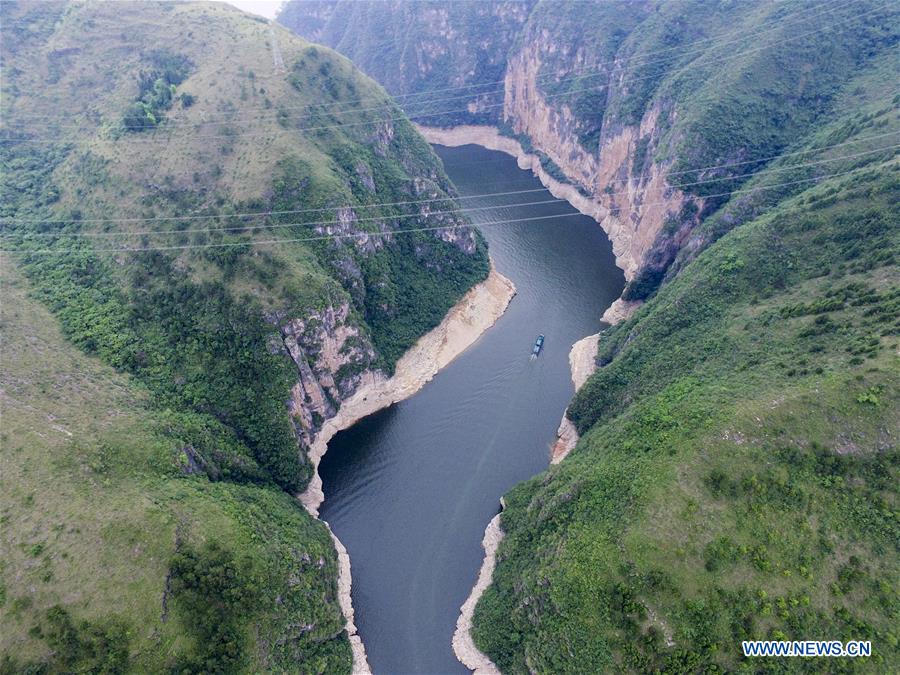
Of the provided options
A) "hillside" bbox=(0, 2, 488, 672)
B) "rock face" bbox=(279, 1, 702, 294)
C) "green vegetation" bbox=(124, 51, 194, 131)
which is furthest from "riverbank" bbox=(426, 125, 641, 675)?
"green vegetation" bbox=(124, 51, 194, 131)

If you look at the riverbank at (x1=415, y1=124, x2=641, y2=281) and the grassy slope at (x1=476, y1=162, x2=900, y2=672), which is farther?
the riverbank at (x1=415, y1=124, x2=641, y2=281)

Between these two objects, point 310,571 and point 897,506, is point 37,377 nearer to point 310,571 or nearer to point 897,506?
point 310,571

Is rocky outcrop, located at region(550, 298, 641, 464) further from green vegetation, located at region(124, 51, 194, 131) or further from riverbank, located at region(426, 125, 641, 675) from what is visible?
green vegetation, located at region(124, 51, 194, 131)

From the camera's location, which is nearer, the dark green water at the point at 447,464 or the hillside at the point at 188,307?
the hillside at the point at 188,307

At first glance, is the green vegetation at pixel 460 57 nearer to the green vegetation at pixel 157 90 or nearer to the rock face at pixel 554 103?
the rock face at pixel 554 103

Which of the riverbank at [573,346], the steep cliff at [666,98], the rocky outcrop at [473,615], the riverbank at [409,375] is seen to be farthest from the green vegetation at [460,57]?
the rocky outcrop at [473,615]

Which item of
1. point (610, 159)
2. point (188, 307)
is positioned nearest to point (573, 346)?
point (188, 307)
